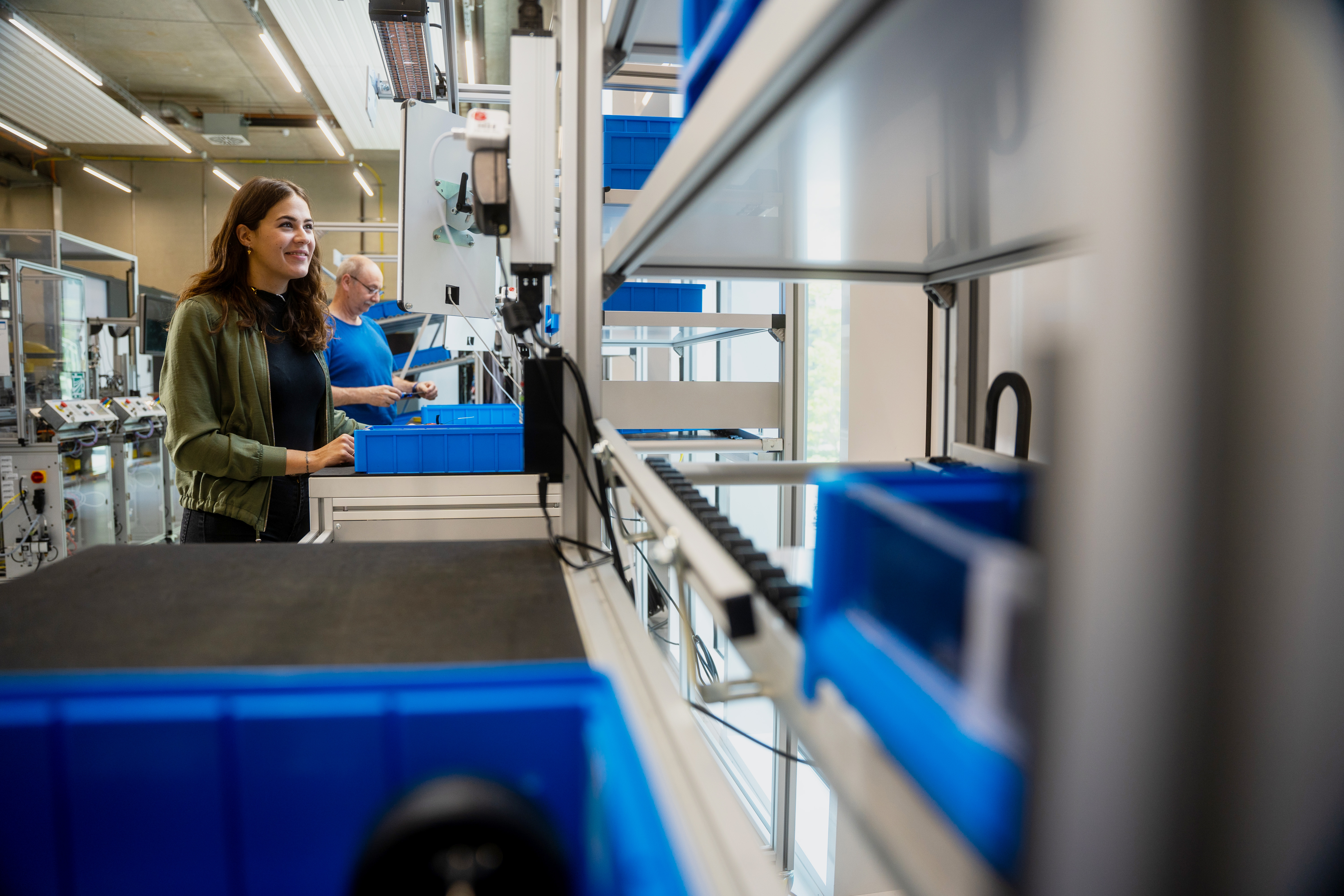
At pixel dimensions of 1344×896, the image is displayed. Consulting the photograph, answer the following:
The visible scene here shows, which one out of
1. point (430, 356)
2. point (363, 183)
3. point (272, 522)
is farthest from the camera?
point (363, 183)

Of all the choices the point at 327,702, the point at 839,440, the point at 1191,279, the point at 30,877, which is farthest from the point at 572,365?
the point at 839,440

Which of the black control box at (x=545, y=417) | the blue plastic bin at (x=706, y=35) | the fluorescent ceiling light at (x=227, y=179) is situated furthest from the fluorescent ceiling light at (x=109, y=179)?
the blue plastic bin at (x=706, y=35)

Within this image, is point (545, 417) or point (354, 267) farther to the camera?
point (354, 267)

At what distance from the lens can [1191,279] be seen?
16 cm

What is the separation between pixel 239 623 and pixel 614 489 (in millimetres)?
440

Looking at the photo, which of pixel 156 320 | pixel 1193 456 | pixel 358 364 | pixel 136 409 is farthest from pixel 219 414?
pixel 156 320

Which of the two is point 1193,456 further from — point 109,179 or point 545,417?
point 109,179

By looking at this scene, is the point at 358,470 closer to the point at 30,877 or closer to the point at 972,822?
the point at 30,877

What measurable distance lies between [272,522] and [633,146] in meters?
1.38

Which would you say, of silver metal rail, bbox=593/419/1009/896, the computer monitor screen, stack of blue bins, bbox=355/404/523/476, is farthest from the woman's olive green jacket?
the computer monitor screen

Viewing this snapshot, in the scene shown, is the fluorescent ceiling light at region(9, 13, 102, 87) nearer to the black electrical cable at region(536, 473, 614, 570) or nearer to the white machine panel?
the white machine panel

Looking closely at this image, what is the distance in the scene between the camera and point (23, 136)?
277 inches

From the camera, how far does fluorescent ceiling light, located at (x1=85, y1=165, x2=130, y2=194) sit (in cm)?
763

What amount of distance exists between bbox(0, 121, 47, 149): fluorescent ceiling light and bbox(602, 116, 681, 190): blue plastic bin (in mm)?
8294
